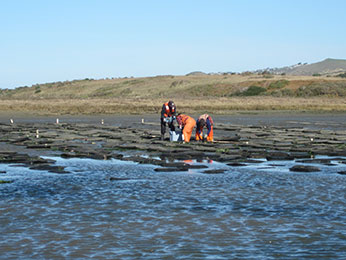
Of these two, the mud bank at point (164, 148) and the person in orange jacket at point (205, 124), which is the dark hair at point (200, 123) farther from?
the mud bank at point (164, 148)

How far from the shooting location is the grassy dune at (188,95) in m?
61.5

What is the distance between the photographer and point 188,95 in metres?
89.9

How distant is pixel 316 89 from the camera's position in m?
78.1

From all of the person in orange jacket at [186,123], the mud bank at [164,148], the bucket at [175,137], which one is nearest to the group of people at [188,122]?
the person in orange jacket at [186,123]

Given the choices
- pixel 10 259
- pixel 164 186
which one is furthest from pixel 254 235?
pixel 164 186

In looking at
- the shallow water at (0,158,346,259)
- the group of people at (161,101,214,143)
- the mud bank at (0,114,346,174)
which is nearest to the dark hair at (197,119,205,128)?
the group of people at (161,101,214,143)

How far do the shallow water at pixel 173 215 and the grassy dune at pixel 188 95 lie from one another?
41967 millimetres

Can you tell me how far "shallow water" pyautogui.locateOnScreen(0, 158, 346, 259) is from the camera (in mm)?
8539

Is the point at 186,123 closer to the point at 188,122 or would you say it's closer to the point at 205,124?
the point at 188,122

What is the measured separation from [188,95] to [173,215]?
7943 cm

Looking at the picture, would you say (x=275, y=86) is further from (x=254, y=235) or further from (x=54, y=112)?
(x=254, y=235)

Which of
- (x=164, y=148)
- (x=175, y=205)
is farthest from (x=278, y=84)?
(x=175, y=205)

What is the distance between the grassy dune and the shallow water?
42.0 m

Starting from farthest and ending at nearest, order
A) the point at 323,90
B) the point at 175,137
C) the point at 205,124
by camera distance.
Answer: the point at 323,90
the point at 175,137
the point at 205,124
